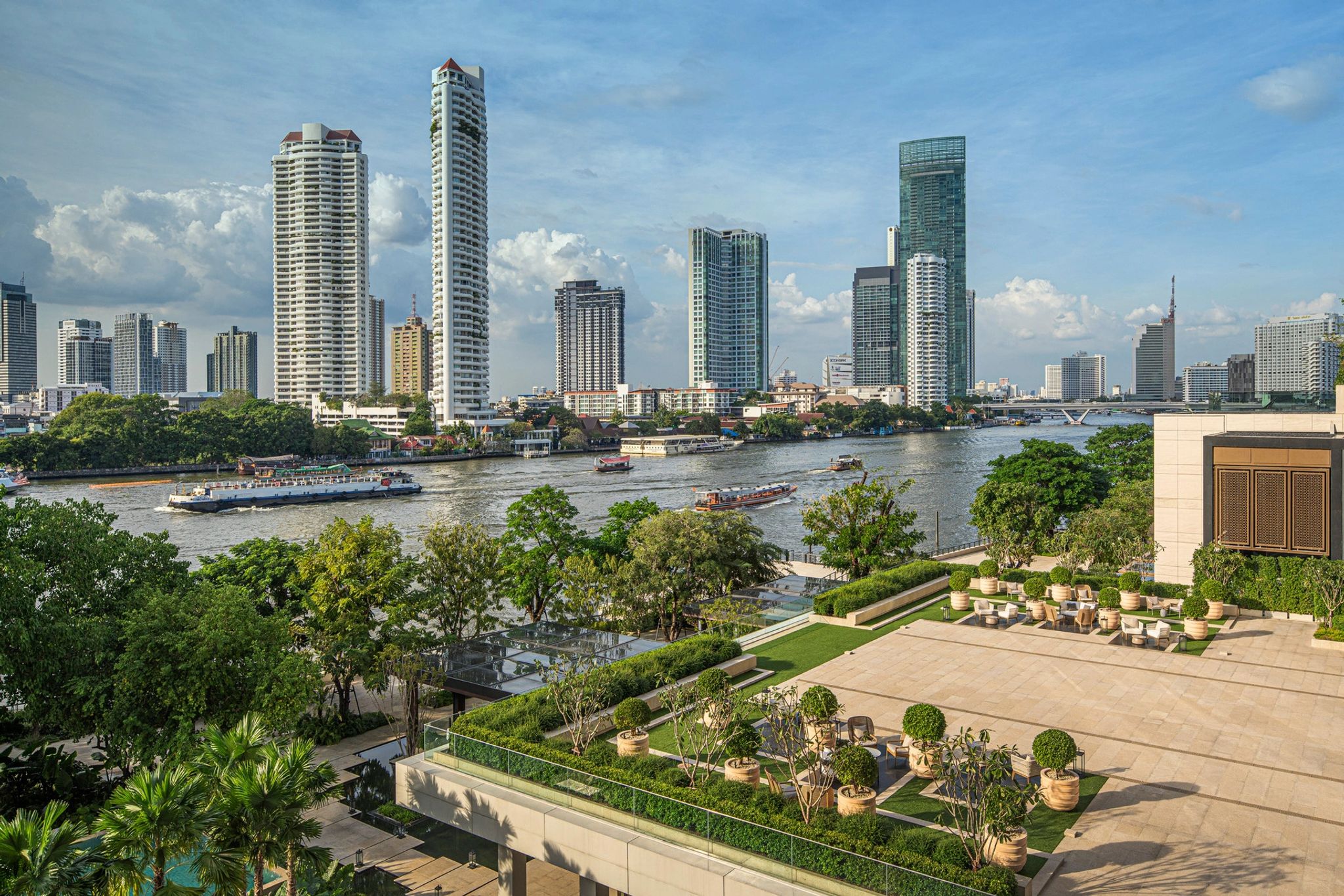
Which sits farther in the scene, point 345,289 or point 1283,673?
point 345,289

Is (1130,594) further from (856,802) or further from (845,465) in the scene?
(845,465)

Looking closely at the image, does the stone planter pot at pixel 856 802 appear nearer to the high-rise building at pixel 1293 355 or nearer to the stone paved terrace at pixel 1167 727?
the stone paved terrace at pixel 1167 727

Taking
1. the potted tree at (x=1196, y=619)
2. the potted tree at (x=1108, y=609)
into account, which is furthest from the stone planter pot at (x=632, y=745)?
the potted tree at (x=1196, y=619)

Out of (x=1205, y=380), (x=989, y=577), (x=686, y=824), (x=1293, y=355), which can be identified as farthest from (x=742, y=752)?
(x=1205, y=380)

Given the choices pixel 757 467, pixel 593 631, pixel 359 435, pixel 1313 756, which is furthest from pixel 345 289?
pixel 1313 756

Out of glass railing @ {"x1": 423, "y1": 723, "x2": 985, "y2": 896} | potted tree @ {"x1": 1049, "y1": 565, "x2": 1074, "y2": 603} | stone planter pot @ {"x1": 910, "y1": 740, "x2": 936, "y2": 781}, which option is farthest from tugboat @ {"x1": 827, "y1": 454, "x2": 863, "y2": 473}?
glass railing @ {"x1": 423, "y1": 723, "x2": 985, "y2": 896}

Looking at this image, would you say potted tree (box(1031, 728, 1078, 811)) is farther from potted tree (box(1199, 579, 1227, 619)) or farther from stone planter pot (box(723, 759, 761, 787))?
potted tree (box(1199, 579, 1227, 619))

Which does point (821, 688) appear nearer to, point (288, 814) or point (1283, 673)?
point (288, 814)
